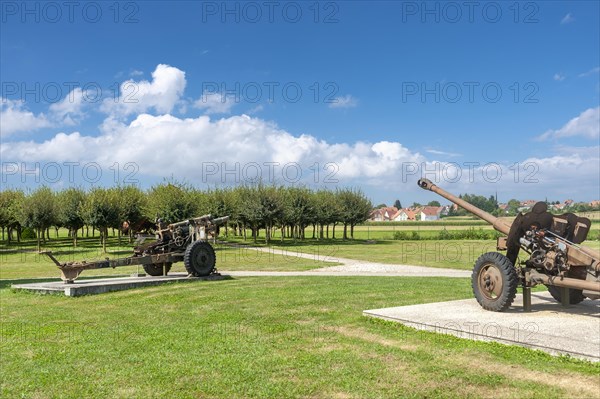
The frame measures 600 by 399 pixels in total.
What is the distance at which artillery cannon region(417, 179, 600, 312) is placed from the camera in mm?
8281

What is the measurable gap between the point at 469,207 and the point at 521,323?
9.03 feet

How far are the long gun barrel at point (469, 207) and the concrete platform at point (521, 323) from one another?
144 centimetres

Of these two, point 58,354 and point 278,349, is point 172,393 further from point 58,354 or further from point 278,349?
point 58,354

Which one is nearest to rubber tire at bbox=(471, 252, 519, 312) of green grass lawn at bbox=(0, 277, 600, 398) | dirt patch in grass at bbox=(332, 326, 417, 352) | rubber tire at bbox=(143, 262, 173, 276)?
green grass lawn at bbox=(0, 277, 600, 398)

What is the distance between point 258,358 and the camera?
6.68 metres

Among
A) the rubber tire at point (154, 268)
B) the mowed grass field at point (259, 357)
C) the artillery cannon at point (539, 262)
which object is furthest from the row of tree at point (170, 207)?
the artillery cannon at point (539, 262)

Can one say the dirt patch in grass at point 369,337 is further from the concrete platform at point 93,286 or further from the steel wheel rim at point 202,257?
the steel wheel rim at point 202,257

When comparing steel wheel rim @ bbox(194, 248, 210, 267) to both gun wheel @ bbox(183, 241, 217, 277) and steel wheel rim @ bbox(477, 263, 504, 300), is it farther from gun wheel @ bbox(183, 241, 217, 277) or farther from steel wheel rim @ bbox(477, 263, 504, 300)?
steel wheel rim @ bbox(477, 263, 504, 300)

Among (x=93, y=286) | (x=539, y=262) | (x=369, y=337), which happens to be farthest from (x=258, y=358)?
(x=93, y=286)

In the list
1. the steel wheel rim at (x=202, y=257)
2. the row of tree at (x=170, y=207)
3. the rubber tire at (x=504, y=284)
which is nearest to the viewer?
the rubber tire at (x=504, y=284)

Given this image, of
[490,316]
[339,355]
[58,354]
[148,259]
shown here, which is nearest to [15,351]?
[58,354]

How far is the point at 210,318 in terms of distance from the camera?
959 cm

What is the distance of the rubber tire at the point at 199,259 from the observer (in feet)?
52.0

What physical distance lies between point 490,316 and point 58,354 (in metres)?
6.51
